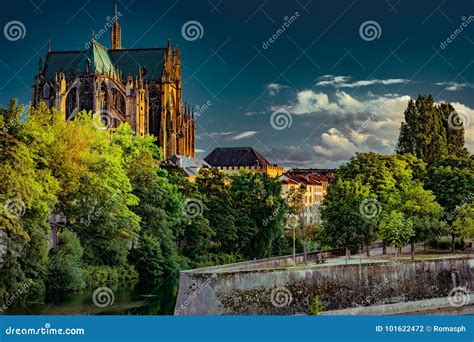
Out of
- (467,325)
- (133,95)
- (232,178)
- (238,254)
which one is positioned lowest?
(467,325)

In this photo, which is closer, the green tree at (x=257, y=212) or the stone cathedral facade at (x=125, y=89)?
the green tree at (x=257, y=212)

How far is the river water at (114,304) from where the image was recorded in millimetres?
23031

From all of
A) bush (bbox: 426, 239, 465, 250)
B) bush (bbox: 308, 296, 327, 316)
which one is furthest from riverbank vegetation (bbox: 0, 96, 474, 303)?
bush (bbox: 308, 296, 327, 316)

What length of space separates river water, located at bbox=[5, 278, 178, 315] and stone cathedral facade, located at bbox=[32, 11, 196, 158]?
91.7ft

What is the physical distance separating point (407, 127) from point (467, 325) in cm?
2131

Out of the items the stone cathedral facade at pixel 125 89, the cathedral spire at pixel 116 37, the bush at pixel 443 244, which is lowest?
the bush at pixel 443 244

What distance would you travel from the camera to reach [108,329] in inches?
770

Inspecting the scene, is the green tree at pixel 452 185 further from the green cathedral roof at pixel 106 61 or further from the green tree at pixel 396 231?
the green cathedral roof at pixel 106 61

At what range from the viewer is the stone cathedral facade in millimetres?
57000

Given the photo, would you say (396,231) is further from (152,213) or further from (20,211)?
(20,211)

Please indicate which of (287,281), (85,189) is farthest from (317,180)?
(287,281)

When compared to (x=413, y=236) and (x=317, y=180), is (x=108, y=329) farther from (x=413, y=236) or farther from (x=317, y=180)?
(x=317, y=180)

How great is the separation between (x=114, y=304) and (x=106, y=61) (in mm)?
38764

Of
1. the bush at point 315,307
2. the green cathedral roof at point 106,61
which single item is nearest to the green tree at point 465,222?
the bush at point 315,307
